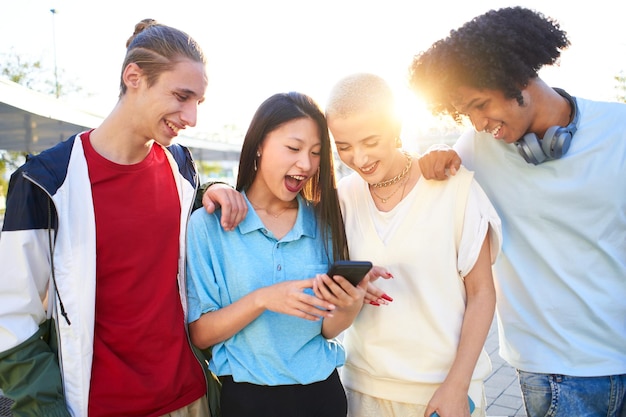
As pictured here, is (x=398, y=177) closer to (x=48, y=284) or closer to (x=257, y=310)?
(x=257, y=310)

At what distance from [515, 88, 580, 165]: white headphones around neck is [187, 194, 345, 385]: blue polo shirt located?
3.35 ft

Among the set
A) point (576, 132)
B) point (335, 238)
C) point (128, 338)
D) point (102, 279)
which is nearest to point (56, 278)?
point (102, 279)

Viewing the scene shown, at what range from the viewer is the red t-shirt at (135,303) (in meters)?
2.25

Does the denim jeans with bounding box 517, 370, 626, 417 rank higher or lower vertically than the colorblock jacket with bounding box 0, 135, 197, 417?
lower

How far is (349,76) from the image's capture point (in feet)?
7.86

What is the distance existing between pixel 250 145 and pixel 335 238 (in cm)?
57

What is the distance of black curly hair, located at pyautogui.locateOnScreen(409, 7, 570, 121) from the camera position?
94.1 inches

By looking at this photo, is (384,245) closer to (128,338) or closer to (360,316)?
(360,316)

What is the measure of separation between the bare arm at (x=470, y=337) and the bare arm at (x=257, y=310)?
0.58 m

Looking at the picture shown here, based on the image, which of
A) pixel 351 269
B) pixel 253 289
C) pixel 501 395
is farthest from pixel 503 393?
pixel 351 269

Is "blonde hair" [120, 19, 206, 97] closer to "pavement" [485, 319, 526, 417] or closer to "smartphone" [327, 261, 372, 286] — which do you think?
"smartphone" [327, 261, 372, 286]

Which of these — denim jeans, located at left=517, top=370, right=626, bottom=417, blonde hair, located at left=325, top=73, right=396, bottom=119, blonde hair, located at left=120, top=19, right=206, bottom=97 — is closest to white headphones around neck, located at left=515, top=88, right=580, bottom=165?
blonde hair, located at left=325, top=73, right=396, bottom=119

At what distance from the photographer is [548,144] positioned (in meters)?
2.35

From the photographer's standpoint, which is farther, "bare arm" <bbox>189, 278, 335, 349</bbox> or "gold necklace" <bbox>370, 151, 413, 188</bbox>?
"gold necklace" <bbox>370, 151, 413, 188</bbox>
